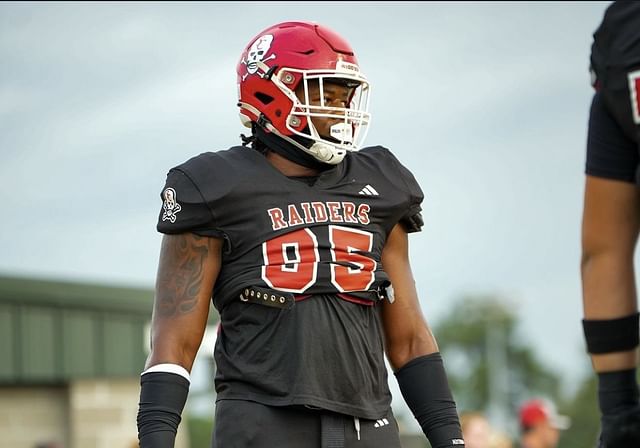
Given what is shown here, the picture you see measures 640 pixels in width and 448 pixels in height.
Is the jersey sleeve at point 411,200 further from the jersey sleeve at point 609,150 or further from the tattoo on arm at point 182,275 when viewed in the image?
the jersey sleeve at point 609,150

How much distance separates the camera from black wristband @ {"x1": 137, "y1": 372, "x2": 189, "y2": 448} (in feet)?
15.3

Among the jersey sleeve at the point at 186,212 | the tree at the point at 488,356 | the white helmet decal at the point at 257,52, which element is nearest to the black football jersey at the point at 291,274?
the jersey sleeve at the point at 186,212

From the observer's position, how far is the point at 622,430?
3.47m

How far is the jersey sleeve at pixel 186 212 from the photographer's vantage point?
4.76m

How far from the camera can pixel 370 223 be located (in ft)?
16.2

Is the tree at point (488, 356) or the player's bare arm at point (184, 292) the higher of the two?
the tree at point (488, 356)

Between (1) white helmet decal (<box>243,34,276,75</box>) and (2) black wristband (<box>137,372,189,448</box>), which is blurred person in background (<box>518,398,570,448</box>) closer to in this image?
(1) white helmet decal (<box>243,34,276,75</box>)

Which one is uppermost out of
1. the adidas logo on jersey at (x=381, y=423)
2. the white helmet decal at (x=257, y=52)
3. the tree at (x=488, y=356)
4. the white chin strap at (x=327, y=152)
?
the tree at (x=488, y=356)

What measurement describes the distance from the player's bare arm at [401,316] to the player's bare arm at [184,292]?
0.69 meters

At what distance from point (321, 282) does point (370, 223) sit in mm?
340

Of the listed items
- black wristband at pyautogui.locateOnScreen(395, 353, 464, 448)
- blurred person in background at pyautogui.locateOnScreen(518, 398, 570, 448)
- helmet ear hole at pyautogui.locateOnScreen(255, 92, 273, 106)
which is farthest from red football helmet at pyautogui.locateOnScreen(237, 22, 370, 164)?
blurred person in background at pyautogui.locateOnScreen(518, 398, 570, 448)

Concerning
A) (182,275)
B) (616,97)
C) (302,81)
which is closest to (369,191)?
(302,81)

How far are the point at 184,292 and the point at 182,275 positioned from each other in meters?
0.06

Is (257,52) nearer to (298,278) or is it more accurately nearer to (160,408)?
(298,278)
